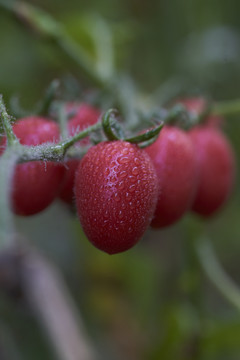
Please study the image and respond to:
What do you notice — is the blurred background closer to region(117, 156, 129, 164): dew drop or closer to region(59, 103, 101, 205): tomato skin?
region(59, 103, 101, 205): tomato skin

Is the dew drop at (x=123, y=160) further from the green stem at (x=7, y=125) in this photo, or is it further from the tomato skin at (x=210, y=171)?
the tomato skin at (x=210, y=171)

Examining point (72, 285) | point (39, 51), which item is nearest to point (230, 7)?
point (39, 51)

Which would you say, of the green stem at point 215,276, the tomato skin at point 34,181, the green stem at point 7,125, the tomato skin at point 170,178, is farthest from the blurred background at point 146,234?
the green stem at point 7,125

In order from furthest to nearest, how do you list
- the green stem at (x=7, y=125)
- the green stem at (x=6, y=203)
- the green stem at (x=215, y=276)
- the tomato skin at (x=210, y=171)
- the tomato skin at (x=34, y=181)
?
the green stem at (x=215, y=276) < the tomato skin at (x=210, y=171) < the tomato skin at (x=34, y=181) < the green stem at (x=7, y=125) < the green stem at (x=6, y=203)

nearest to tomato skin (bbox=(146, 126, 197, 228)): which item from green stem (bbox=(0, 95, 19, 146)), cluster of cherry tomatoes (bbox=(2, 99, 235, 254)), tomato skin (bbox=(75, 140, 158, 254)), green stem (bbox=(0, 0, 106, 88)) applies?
cluster of cherry tomatoes (bbox=(2, 99, 235, 254))

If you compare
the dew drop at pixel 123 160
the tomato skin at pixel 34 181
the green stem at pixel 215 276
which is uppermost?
the tomato skin at pixel 34 181

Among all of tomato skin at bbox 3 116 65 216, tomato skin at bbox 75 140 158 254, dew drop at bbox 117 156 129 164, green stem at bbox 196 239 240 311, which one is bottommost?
green stem at bbox 196 239 240 311

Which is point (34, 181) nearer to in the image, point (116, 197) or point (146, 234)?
point (116, 197)

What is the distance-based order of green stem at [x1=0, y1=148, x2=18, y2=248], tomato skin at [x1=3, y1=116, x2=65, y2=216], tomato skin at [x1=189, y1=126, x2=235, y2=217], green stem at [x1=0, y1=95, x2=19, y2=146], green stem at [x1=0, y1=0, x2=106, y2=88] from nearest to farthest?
green stem at [x1=0, y1=148, x2=18, y2=248] → green stem at [x1=0, y1=95, x2=19, y2=146] → tomato skin at [x1=3, y1=116, x2=65, y2=216] → tomato skin at [x1=189, y1=126, x2=235, y2=217] → green stem at [x1=0, y1=0, x2=106, y2=88]
